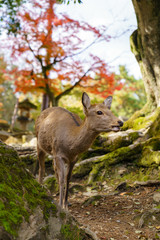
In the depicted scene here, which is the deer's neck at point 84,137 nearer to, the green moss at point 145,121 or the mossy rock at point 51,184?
the mossy rock at point 51,184

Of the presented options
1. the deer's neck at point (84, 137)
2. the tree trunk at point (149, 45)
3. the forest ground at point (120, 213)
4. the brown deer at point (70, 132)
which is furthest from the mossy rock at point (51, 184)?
the tree trunk at point (149, 45)

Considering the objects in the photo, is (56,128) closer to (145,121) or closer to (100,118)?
(100,118)

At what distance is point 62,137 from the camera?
436 cm

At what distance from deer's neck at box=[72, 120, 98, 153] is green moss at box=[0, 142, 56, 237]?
1712 mm

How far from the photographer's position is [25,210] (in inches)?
75.5

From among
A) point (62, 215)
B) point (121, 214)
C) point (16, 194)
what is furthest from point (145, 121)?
point (16, 194)

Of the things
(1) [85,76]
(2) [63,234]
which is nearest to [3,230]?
(2) [63,234]

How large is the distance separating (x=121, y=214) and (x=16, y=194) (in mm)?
2712

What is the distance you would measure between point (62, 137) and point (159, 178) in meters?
2.54

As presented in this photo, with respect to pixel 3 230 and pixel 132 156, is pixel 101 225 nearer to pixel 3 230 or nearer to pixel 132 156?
pixel 3 230

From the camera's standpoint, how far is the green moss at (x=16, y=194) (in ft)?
5.64

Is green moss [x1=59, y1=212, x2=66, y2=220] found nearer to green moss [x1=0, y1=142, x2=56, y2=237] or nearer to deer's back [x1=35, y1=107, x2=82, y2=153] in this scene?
green moss [x1=0, y1=142, x2=56, y2=237]

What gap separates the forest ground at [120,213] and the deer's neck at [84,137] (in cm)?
126

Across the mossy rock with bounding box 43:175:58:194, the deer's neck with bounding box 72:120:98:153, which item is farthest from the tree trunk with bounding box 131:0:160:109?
the deer's neck with bounding box 72:120:98:153
